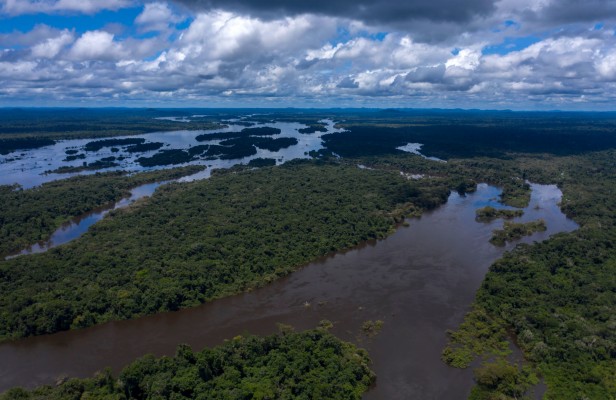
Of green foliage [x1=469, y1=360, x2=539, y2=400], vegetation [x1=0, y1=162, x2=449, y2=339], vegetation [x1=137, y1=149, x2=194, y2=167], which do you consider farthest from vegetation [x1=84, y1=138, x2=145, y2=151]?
green foliage [x1=469, y1=360, x2=539, y2=400]

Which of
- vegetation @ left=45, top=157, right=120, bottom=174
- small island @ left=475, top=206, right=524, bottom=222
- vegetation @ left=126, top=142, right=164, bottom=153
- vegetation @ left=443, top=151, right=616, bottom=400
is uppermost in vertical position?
vegetation @ left=126, top=142, right=164, bottom=153

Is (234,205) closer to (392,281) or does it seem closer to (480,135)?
(392,281)

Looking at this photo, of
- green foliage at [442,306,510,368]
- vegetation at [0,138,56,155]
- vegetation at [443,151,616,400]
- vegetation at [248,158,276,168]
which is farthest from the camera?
vegetation at [0,138,56,155]

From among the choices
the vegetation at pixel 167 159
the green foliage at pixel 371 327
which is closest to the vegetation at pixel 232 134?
the vegetation at pixel 167 159

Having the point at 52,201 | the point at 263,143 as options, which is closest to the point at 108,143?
the point at 263,143

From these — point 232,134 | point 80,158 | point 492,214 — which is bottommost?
point 492,214

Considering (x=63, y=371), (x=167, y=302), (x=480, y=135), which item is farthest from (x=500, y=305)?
(x=480, y=135)

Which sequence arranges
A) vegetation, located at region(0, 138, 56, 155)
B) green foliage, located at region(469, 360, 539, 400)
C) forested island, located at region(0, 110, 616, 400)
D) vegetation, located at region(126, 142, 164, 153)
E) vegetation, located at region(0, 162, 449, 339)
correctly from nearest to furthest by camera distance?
green foliage, located at region(469, 360, 539, 400) < forested island, located at region(0, 110, 616, 400) < vegetation, located at region(0, 162, 449, 339) < vegetation, located at region(126, 142, 164, 153) < vegetation, located at region(0, 138, 56, 155)

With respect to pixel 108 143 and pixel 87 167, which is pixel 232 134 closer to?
pixel 108 143

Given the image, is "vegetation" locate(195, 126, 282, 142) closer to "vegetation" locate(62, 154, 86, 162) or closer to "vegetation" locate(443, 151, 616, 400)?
"vegetation" locate(62, 154, 86, 162)
